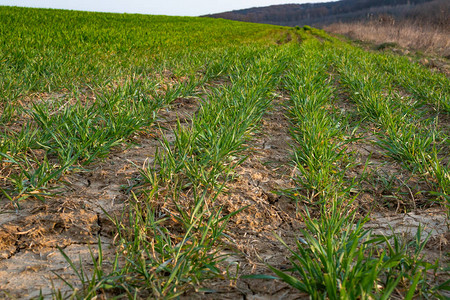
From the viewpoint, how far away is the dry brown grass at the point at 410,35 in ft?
48.0

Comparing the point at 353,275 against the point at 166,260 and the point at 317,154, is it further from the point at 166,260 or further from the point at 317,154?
the point at 317,154

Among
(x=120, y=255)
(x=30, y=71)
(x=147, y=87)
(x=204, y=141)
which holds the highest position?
(x=30, y=71)

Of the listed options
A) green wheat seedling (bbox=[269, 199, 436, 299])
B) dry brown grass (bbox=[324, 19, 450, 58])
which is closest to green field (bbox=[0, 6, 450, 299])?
green wheat seedling (bbox=[269, 199, 436, 299])

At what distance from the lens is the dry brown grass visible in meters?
14.6

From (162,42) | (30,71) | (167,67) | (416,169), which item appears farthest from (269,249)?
(162,42)

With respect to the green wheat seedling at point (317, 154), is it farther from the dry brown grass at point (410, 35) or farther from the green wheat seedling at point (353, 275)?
the dry brown grass at point (410, 35)

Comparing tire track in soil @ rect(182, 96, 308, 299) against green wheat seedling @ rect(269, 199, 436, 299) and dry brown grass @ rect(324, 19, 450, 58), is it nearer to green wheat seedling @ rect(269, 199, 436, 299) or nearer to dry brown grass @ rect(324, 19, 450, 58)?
green wheat seedling @ rect(269, 199, 436, 299)

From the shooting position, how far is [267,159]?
293 cm

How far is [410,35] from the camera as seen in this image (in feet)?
56.6

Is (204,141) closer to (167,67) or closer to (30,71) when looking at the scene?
(30,71)

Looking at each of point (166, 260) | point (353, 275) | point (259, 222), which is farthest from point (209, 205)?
point (353, 275)

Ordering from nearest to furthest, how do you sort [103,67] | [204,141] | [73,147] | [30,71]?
[73,147] < [204,141] < [30,71] < [103,67]

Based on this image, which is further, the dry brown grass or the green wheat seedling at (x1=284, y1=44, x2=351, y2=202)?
the dry brown grass

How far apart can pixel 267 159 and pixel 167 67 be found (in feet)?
10.8
